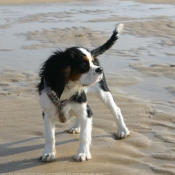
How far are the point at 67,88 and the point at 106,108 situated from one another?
150 cm

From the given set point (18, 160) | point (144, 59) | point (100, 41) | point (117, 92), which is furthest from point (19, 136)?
point (100, 41)

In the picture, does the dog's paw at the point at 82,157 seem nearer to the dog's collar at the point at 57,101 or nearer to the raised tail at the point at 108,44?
the dog's collar at the point at 57,101

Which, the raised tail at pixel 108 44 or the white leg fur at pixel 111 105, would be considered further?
the raised tail at pixel 108 44

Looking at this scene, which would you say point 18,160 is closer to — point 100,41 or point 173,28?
point 100,41

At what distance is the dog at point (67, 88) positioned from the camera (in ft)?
11.1

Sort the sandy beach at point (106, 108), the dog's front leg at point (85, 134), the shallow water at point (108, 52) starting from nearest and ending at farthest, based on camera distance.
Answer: the sandy beach at point (106, 108) < the dog's front leg at point (85, 134) < the shallow water at point (108, 52)

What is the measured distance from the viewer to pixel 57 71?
338 centimetres

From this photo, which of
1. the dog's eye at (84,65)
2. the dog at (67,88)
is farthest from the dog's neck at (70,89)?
the dog's eye at (84,65)

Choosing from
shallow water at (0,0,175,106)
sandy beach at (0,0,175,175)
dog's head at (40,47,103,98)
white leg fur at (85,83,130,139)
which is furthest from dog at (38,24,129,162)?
shallow water at (0,0,175,106)

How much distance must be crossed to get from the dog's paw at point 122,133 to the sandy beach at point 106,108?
2.0 inches

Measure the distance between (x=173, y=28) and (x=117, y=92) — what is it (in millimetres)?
5955

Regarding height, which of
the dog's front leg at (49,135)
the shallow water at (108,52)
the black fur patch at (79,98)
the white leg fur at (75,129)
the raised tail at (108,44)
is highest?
the raised tail at (108,44)

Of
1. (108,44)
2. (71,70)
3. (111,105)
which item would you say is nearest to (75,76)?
(71,70)

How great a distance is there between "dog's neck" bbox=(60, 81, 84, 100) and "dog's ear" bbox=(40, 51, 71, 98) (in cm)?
5
